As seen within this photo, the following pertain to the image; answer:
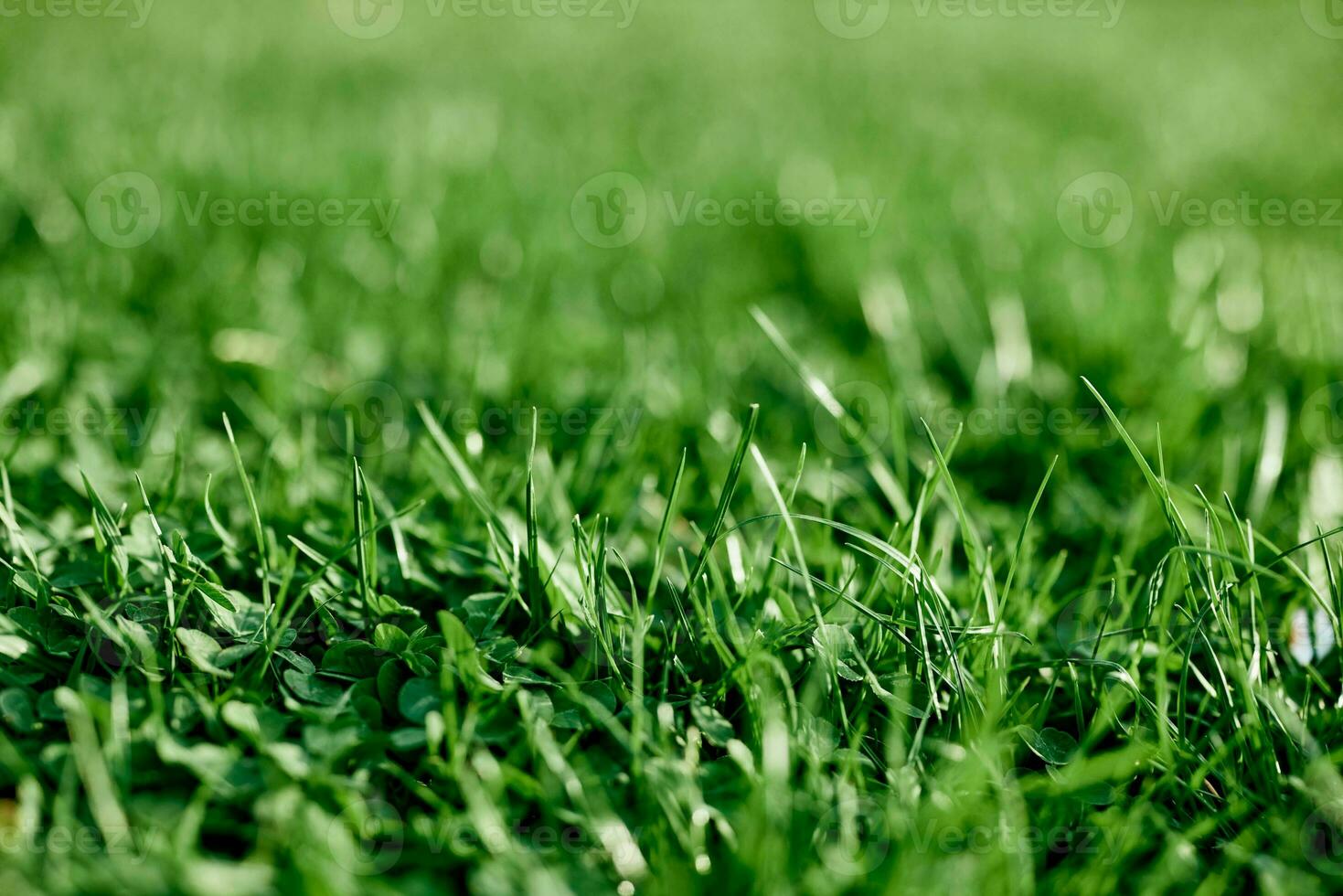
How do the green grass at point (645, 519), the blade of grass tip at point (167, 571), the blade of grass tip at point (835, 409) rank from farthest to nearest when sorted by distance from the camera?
the blade of grass tip at point (835, 409) → the blade of grass tip at point (167, 571) → the green grass at point (645, 519)

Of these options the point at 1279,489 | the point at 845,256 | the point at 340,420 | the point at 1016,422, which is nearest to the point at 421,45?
the point at 845,256

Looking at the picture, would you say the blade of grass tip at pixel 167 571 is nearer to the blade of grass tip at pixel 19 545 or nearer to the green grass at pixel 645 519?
the green grass at pixel 645 519

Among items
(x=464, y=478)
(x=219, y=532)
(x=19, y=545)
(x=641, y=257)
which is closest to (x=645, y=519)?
(x=464, y=478)

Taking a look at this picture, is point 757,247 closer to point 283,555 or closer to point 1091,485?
point 1091,485

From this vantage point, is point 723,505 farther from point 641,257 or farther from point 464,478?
point 641,257

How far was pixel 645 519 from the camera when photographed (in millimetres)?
1557

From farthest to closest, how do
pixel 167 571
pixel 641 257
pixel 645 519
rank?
1. pixel 641 257
2. pixel 645 519
3. pixel 167 571

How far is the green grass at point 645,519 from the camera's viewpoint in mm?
992

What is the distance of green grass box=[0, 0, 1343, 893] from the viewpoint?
0.99 metres

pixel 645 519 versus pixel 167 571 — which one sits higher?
pixel 167 571

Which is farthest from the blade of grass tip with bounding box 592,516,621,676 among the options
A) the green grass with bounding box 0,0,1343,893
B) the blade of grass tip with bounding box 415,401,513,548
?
the blade of grass tip with bounding box 415,401,513,548

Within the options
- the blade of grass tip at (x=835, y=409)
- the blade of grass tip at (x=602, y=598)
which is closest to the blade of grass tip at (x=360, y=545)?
the blade of grass tip at (x=602, y=598)

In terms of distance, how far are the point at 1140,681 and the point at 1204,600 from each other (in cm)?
13

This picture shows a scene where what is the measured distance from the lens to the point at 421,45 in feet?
15.4
